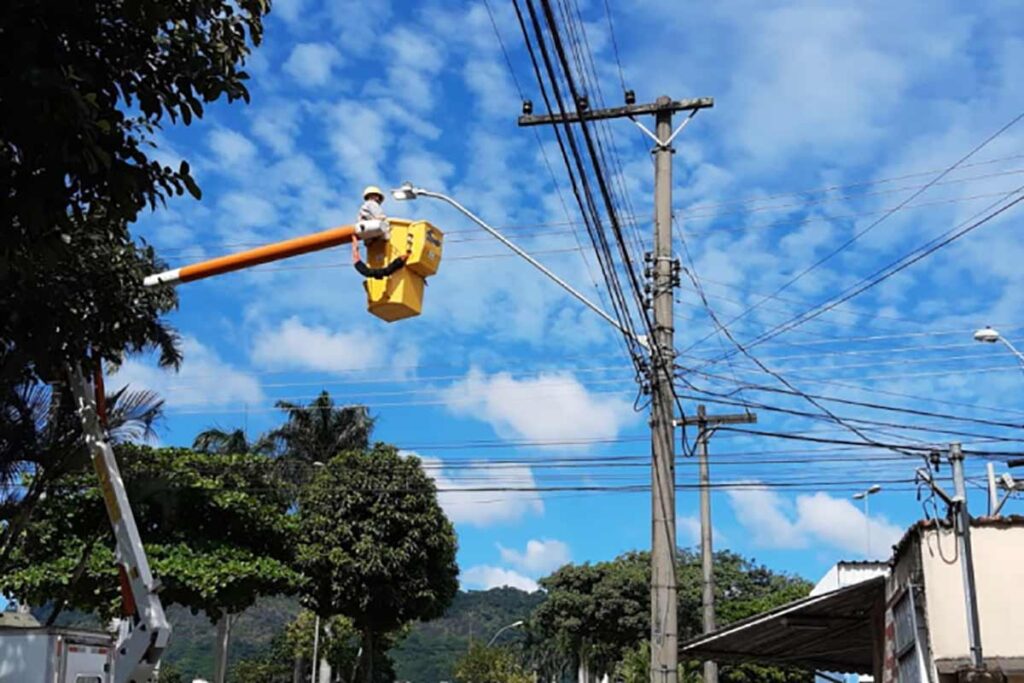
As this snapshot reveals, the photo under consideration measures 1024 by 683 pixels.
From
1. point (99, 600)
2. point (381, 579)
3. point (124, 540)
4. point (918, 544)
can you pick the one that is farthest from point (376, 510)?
point (918, 544)

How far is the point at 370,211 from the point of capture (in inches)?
324

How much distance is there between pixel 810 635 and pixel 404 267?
11.4 m

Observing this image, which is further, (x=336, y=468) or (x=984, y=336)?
(x=336, y=468)

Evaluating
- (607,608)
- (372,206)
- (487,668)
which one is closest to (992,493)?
(372,206)

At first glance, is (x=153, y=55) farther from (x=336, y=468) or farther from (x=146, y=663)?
(x=336, y=468)

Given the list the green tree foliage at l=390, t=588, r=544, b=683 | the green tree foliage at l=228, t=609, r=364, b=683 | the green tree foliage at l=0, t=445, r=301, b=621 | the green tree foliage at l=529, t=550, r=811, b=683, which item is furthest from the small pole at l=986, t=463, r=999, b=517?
the green tree foliage at l=390, t=588, r=544, b=683

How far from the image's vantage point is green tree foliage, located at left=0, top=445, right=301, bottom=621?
27375mm

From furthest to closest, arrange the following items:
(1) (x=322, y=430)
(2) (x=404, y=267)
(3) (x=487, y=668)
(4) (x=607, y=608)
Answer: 1. (3) (x=487, y=668)
2. (4) (x=607, y=608)
3. (1) (x=322, y=430)
4. (2) (x=404, y=267)

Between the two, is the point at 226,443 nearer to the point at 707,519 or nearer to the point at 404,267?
the point at 707,519

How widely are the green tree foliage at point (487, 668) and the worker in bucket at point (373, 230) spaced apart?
71293 mm

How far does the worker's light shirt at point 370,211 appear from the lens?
816cm

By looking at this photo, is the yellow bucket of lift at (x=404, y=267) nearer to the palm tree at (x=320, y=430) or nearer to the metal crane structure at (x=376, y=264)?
the metal crane structure at (x=376, y=264)

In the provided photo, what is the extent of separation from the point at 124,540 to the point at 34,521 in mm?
13833

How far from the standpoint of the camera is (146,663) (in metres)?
14.8
